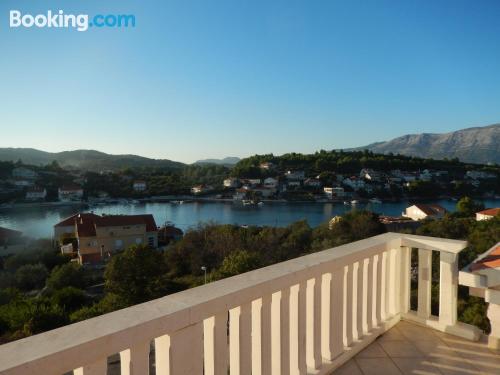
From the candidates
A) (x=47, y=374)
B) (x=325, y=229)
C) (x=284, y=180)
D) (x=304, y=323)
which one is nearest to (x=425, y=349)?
(x=304, y=323)

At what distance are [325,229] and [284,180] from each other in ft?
94.2

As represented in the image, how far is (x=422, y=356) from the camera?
1.66 m

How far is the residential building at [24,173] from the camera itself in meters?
35.5

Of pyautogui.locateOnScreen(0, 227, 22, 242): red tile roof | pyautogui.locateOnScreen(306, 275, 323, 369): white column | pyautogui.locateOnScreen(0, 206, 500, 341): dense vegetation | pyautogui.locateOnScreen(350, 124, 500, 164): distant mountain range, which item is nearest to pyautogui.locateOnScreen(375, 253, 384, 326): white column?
pyautogui.locateOnScreen(306, 275, 323, 369): white column

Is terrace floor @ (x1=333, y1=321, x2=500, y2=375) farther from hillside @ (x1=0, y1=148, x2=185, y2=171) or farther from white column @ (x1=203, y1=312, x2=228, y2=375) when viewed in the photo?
hillside @ (x1=0, y1=148, x2=185, y2=171)

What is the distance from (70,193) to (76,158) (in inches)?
163

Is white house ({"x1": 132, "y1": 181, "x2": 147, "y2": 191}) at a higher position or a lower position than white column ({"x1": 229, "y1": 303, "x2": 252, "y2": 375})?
lower

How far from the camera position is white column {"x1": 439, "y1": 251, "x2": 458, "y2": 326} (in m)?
1.84

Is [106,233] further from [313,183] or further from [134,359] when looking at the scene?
[313,183]

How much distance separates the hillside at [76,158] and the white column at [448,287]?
40.5m

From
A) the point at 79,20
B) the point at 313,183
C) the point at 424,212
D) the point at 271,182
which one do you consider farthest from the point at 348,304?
the point at 271,182

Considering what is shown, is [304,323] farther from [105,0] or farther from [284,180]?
[284,180]

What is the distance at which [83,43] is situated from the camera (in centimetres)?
1345

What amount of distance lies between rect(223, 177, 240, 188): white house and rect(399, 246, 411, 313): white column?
45277 mm
